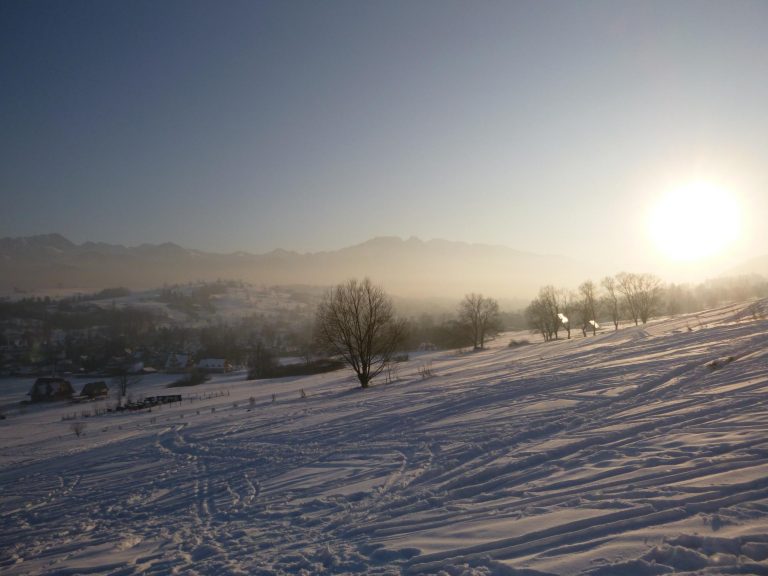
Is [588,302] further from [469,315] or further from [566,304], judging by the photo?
[469,315]

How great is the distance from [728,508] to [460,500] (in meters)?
3.84

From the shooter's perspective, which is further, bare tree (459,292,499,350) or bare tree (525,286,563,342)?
bare tree (459,292,499,350)

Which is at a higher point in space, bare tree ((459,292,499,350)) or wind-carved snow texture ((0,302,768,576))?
bare tree ((459,292,499,350))

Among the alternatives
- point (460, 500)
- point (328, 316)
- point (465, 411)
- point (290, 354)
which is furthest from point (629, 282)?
point (290, 354)

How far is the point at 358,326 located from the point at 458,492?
81.3ft

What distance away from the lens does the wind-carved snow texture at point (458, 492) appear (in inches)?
199

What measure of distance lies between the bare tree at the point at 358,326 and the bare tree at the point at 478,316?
52083mm

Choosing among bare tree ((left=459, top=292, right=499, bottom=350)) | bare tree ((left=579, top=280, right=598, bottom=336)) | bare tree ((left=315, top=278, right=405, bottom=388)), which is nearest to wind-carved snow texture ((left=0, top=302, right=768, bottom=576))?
bare tree ((left=315, top=278, right=405, bottom=388))

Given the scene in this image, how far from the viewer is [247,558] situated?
6203 mm

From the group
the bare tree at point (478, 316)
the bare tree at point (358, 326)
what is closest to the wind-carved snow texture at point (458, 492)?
the bare tree at point (358, 326)

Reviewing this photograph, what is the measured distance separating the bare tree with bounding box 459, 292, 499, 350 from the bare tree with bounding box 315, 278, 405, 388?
52083 mm

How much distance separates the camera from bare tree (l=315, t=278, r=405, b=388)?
32.0 meters

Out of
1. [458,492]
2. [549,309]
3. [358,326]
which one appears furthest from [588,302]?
[458,492]

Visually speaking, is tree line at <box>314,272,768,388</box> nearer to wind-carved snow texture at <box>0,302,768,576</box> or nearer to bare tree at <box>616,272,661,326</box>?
bare tree at <box>616,272,661,326</box>
